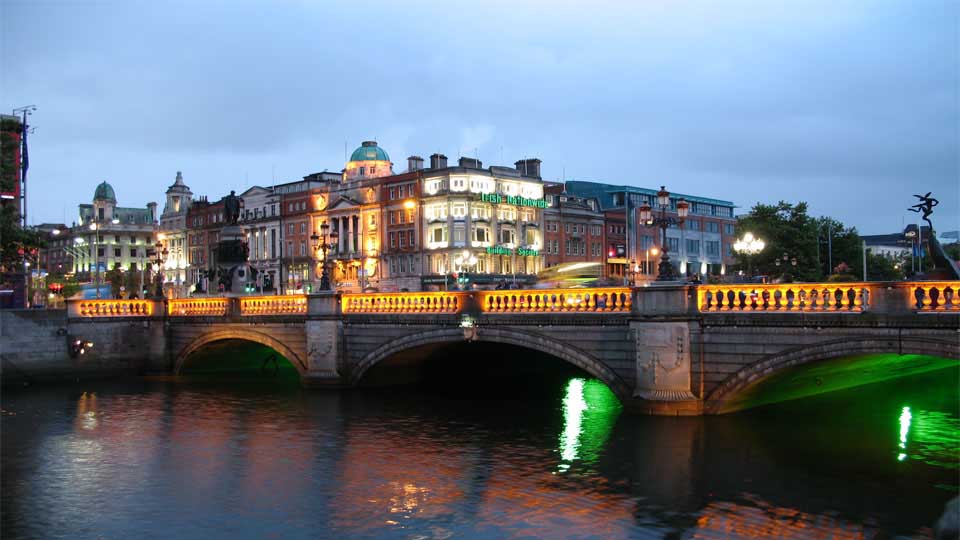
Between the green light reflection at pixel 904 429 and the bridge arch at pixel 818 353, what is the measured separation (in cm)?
349

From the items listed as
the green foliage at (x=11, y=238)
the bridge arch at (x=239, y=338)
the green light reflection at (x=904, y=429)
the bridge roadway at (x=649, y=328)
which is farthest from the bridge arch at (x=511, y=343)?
the green foliage at (x=11, y=238)

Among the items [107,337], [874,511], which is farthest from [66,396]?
[874,511]

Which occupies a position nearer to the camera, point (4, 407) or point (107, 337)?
point (4, 407)

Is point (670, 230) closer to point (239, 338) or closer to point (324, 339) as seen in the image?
point (239, 338)

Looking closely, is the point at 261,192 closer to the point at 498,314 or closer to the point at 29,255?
the point at 29,255

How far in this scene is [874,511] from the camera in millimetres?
21734

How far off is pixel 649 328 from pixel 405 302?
13173 mm

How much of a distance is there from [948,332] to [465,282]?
239 feet

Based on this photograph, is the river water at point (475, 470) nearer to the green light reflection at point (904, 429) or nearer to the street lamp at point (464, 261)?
the green light reflection at point (904, 429)

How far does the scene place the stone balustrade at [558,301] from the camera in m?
33.4

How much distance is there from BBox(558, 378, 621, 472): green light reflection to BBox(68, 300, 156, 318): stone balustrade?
82.7 feet

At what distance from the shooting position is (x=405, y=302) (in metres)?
41.2

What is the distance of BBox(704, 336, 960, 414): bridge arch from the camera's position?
25.6m

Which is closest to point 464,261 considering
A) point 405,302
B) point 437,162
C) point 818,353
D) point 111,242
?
point 437,162
